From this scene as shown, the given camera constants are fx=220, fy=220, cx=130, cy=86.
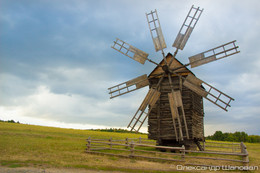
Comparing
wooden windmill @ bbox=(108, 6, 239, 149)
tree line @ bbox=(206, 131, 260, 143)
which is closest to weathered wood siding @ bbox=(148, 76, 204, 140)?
wooden windmill @ bbox=(108, 6, 239, 149)

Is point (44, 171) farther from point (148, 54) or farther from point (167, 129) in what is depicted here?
point (148, 54)

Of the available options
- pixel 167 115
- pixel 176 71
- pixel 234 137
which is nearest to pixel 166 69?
pixel 176 71

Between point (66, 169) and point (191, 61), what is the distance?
1207 cm

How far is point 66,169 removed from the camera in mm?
12195

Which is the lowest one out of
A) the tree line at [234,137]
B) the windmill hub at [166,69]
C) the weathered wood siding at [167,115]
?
the tree line at [234,137]

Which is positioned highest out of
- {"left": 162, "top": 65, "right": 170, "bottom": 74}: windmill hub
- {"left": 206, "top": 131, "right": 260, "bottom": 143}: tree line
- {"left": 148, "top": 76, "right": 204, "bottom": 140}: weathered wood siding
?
{"left": 162, "top": 65, "right": 170, "bottom": 74}: windmill hub

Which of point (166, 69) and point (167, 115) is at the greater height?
point (166, 69)

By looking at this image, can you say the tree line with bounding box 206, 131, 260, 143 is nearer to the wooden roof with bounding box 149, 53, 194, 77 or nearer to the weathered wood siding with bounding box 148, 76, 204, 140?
the weathered wood siding with bounding box 148, 76, 204, 140

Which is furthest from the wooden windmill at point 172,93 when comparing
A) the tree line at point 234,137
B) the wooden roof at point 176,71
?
the tree line at point 234,137

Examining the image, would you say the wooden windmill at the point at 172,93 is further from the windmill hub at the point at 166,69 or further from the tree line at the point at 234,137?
the tree line at the point at 234,137

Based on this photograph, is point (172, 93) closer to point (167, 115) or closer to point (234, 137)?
point (167, 115)

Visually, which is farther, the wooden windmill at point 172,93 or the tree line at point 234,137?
the tree line at point 234,137

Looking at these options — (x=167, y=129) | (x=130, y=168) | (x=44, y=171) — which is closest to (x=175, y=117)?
(x=167, y=129)

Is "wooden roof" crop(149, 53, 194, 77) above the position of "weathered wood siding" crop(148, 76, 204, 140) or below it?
above
